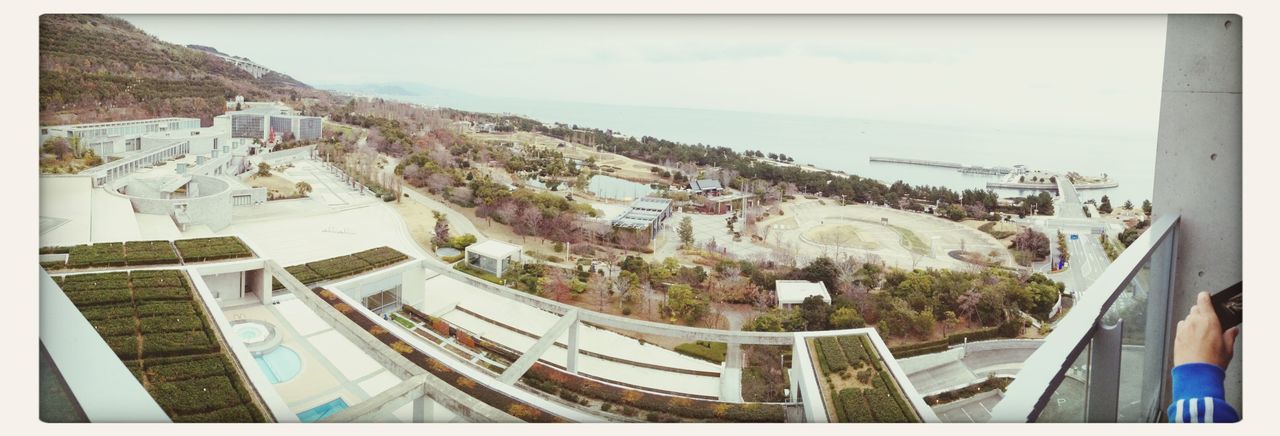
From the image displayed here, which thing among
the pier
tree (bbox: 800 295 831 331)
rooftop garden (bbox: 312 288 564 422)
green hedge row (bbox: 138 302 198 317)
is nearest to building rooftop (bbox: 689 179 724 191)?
tree (bbox: 800 295 831 331)

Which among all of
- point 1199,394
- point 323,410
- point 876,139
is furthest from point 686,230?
point 1199,394

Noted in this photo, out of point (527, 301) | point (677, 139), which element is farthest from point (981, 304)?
point (527, 301)

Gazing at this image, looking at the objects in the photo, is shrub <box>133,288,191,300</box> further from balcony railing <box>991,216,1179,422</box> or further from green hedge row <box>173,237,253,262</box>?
balcony railing <box>991,216,1179,422</box>

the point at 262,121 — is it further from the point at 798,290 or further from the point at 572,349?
the point at 798,290

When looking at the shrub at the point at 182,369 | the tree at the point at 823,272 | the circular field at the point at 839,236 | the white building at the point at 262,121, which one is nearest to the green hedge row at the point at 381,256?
the white building at the point at 262,121

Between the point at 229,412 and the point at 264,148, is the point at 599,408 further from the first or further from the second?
the point at 264,148
